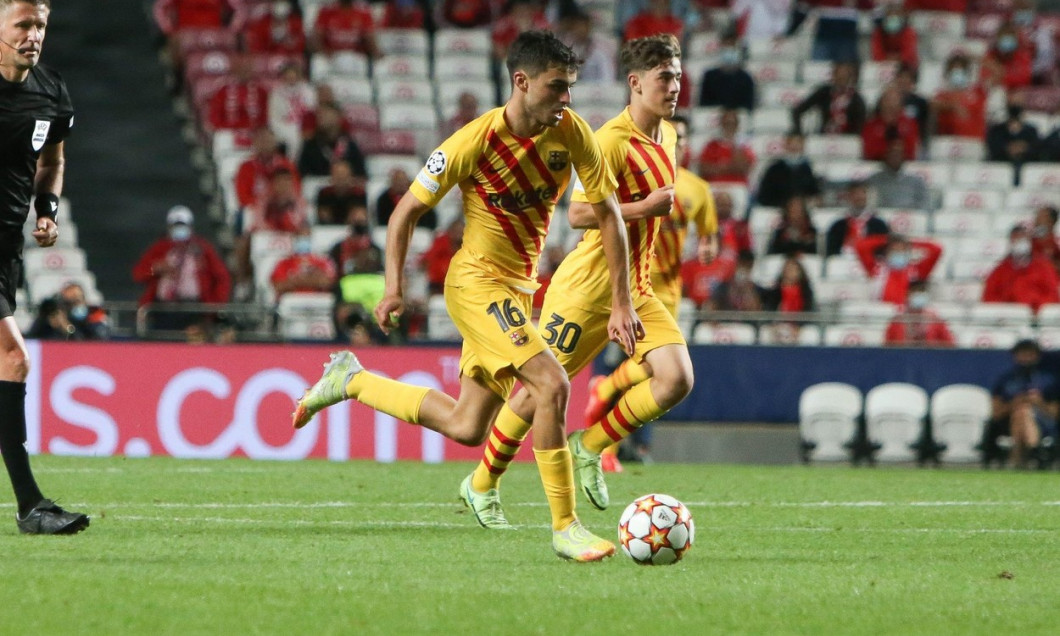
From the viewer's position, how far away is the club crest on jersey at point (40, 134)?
7125 mm

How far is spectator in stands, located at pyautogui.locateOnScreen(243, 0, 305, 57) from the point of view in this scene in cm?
1902

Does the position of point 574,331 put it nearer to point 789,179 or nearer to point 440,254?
point 440,254

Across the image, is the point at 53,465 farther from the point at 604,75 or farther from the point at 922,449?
the point at 604,75

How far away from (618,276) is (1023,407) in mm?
7910

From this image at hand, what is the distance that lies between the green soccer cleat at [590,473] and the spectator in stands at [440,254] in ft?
21.4

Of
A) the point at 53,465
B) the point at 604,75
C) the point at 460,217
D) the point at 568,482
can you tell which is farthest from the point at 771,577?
the point at 604,75

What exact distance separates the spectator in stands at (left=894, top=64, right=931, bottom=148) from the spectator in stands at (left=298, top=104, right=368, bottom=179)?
612 centimetres

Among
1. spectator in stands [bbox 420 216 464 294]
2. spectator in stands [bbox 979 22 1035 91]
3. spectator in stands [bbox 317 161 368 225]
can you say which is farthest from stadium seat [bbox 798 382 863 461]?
spectator in stands [bbox 979 22 1035 91]

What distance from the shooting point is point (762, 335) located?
15.2 meters

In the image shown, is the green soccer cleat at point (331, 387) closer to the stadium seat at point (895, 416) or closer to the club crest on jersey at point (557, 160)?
the club crest on jersey at point (557, 160)

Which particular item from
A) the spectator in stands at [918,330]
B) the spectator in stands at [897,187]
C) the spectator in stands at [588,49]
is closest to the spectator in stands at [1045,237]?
the spectator in stands at [918,330]

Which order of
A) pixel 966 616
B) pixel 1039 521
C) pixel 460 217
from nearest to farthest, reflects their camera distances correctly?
pixel 966 616, pixel 1039 521, pixel 460 217

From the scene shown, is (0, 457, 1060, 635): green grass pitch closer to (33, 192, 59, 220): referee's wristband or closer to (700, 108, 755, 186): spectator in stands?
(33, 192, 59, 220): referee's wristband

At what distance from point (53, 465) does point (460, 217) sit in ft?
18.9
